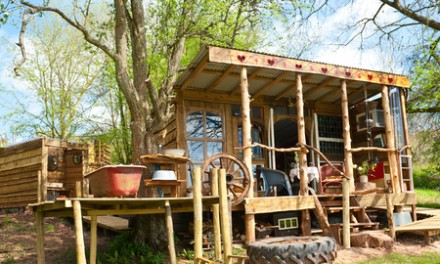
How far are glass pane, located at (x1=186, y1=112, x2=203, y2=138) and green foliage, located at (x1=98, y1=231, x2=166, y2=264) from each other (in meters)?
2.96

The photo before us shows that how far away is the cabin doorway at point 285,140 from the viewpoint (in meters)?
13.4

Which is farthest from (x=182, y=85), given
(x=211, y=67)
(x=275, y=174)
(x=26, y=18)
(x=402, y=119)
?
(x=402, y=119)

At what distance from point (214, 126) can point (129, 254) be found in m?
4.14

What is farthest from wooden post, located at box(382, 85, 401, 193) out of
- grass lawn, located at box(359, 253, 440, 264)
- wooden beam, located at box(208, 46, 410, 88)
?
grass lawn, located at box(359, 253, 440, 264)

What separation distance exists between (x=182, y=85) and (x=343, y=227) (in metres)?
4.90

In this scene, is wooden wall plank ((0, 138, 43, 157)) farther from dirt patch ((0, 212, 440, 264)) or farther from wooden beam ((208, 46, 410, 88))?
wooden beam ((208, 46, 410, 88))

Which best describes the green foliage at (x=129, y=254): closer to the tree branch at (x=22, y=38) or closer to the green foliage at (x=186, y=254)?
the green foliage at (x=186, y=254)

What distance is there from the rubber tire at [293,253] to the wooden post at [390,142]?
369 cm

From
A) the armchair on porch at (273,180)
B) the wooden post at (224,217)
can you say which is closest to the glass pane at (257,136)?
the armchair on porch at (273,180)

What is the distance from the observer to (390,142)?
33.5ft

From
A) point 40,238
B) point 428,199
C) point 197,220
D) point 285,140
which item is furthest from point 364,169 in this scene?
point 428,199

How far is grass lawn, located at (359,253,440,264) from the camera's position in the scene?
7.53 metres

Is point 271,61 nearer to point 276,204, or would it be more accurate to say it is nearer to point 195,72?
point 195,72

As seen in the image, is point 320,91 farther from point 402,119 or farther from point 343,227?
point 343,227
